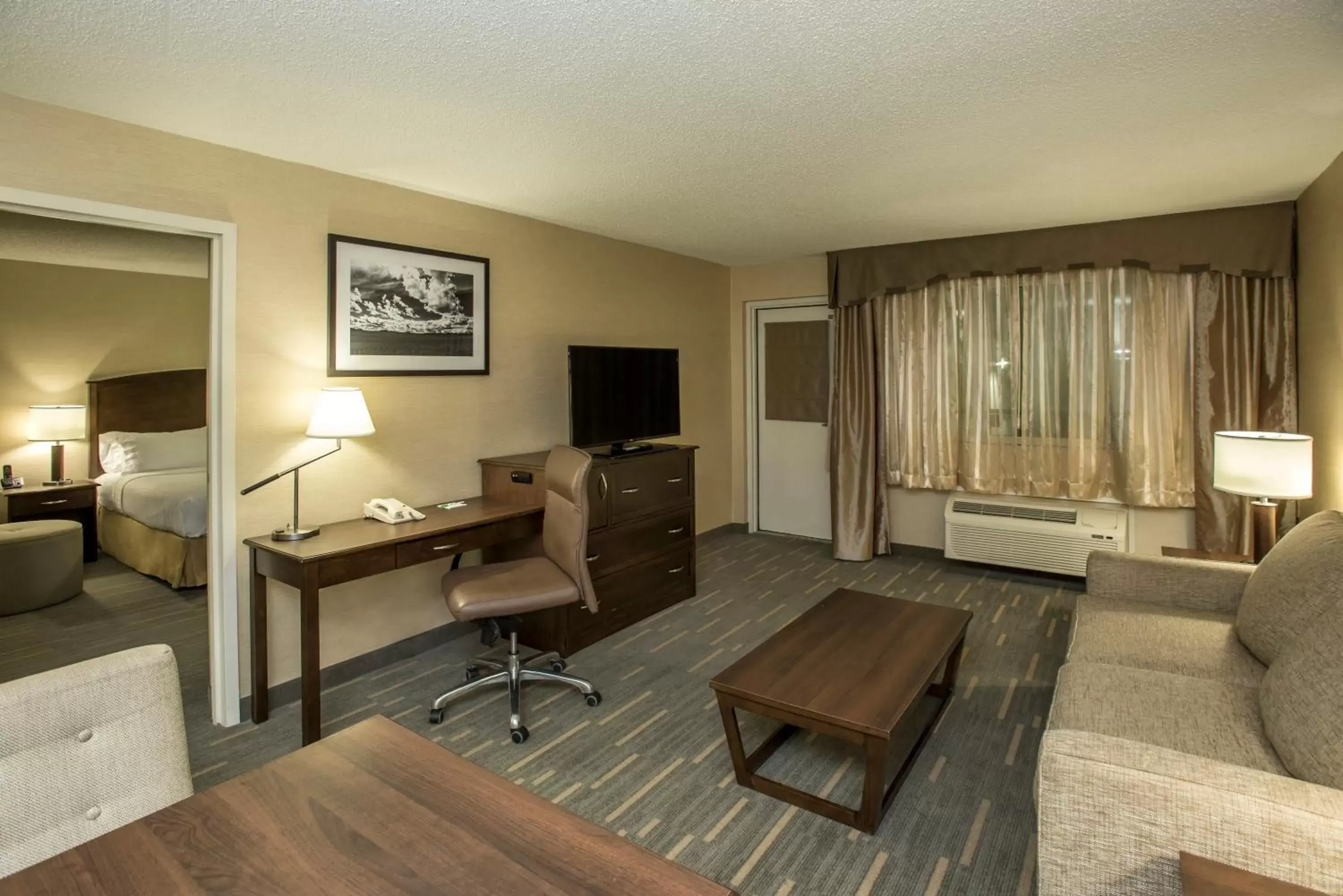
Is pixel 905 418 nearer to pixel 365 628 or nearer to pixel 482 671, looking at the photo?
pixel 482 671

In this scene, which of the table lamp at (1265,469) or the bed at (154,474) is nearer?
the table lamp at (1265,469)

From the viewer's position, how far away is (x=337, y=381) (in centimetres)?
319

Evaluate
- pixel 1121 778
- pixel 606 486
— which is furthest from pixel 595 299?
pixel 1121 778

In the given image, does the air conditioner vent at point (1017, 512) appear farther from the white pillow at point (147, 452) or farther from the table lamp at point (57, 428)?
the table lamp at point (57, 428)

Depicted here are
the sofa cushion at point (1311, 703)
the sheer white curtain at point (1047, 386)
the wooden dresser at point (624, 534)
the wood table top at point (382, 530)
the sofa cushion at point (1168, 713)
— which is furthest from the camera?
the sheer white curtain at point (1047, 386)

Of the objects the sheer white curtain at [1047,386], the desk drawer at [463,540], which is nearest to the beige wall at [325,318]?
the desk drawer at [463,540]

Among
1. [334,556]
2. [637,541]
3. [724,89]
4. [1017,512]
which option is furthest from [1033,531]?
[334,556]

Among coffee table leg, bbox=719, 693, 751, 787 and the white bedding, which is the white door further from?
the white bedding

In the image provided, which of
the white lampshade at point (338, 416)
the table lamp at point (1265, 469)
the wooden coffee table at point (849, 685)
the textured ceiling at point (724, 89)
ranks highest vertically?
the textured ceiling at point (724, 89)

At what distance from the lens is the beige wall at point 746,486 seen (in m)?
A: 4.39

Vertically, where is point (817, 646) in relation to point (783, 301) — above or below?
below

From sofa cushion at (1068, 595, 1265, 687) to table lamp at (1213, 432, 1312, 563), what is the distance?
0.59 m

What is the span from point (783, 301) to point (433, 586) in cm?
361

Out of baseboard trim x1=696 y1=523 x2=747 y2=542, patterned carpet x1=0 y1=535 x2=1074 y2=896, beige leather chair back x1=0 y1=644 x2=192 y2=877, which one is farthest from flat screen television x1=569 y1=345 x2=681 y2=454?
beige leather chair back x1=0 y1=644 x2=192 y2=877
